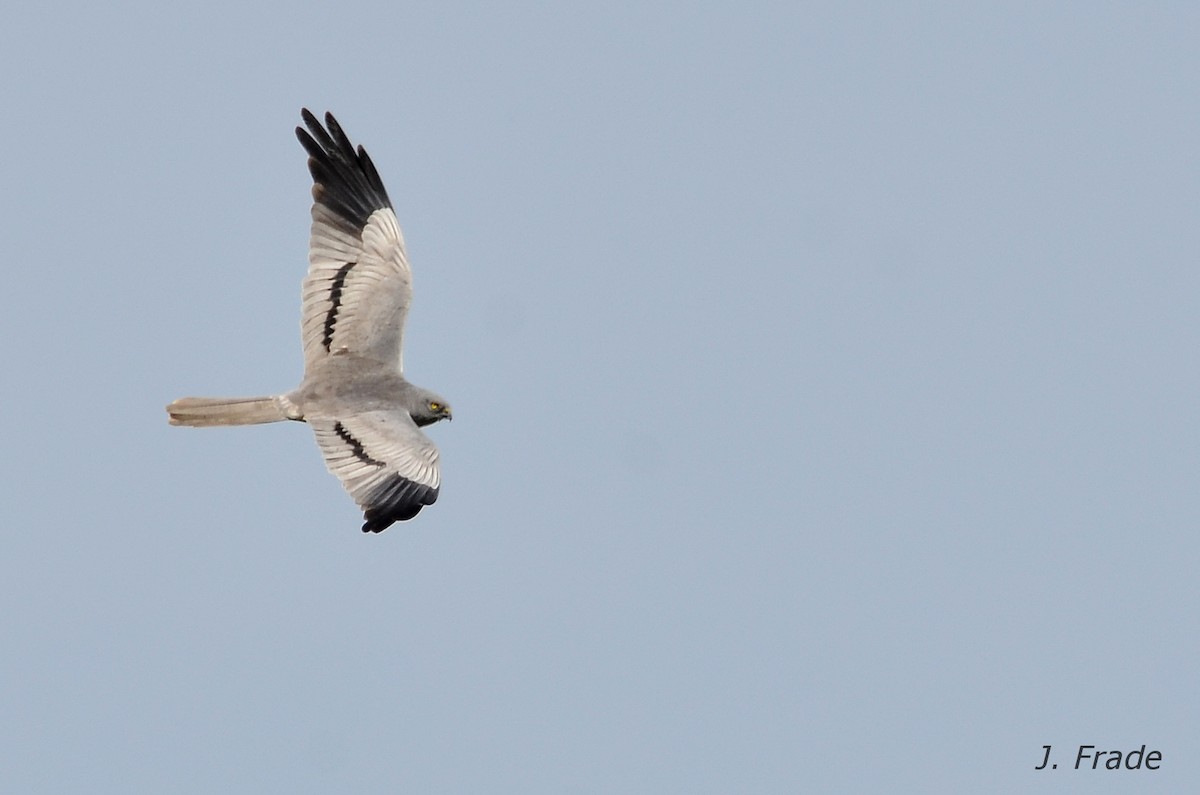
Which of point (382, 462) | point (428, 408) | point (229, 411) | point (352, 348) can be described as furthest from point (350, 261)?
point (382, 462)

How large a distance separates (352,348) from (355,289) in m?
0.63

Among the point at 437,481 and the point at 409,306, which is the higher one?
the point at 409,306

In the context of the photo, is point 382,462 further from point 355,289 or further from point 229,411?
point 355,289

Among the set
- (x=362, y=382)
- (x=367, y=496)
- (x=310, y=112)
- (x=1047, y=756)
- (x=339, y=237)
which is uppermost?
(x=310, y=112)

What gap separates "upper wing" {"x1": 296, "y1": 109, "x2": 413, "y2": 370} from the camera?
16672 millimetres

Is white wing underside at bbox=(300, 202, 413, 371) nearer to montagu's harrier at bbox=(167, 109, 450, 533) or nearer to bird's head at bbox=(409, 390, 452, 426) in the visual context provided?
montagu's harrier at bbox=(167, 109, 450, 533)

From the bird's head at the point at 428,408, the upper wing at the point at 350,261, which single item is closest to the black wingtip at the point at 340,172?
the upper wing at the point at 350,261

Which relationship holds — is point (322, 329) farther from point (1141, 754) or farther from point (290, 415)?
point (1141, 754)

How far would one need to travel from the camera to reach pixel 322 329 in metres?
16.7

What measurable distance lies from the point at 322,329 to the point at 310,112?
2.37m

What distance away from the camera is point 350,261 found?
1689cm

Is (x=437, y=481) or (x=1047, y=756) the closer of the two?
(x=437, y=481)

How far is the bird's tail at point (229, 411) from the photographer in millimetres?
15945

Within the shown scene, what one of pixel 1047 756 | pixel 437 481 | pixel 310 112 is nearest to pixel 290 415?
pixel 437 481
